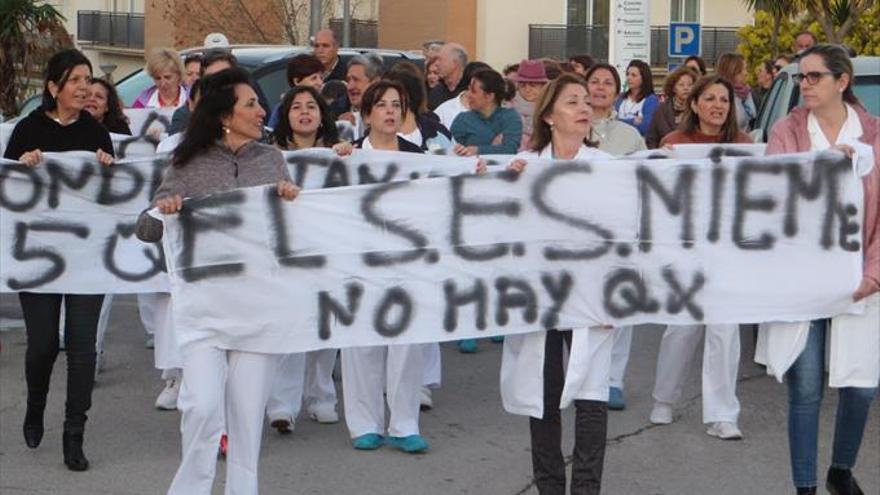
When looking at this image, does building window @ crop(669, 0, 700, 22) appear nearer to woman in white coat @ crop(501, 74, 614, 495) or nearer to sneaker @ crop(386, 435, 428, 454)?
sneaker @ crop(386, 435, 428, 454)

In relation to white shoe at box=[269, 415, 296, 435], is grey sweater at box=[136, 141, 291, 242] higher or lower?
higher

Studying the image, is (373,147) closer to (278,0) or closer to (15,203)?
(15,203)

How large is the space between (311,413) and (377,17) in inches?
1391

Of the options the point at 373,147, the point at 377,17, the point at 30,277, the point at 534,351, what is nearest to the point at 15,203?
the point at 30,277

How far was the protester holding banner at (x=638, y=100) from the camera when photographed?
13.2 m

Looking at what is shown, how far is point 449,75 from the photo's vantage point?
43.9ft

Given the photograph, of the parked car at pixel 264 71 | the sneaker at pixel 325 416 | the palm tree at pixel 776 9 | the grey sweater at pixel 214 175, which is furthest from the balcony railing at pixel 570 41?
the grey sweater at pixel 214 175

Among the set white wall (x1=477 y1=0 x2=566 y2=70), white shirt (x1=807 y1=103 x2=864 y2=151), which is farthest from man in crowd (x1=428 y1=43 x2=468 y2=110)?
white wall (x1=477 y1=0 x2=566 y2=70)

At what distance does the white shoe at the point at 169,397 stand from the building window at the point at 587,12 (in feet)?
113

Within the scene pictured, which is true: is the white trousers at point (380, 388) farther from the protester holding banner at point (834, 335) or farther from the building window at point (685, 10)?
the building window at point (685, 10)

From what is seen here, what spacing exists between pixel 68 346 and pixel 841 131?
3.67 meters

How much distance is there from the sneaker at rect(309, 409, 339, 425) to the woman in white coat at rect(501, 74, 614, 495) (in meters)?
2.17

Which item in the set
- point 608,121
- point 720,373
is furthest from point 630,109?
point 720,373

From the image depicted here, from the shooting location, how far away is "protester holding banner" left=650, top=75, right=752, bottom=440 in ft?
29.0
